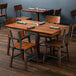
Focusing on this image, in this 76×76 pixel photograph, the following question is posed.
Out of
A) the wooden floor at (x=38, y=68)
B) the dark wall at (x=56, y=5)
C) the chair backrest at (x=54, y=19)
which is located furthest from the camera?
the dark wall at (x=56, y=5)

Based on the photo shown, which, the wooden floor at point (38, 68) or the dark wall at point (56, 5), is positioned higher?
the dark wall at point (56, 5)

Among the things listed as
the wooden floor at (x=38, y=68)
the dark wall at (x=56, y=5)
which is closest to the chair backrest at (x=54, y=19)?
the wooden floor at (x=38, y=68)

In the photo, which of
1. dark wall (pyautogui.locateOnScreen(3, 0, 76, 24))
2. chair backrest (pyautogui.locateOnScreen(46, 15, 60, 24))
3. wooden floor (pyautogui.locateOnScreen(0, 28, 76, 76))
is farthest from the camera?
dark wall (pyautogui.locateOnScreen(3, 0, 76, 24))

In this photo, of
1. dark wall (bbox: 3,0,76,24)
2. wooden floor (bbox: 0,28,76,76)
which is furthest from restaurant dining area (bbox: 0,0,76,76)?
dark wall (bbox: 3,0,76,24)

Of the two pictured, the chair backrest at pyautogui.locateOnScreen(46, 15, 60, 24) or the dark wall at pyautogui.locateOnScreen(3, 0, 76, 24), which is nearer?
the chair backrest at pyautogui.locateOnScreen(46, 15, 60, 24)

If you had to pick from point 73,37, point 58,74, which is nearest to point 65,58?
point 58,74

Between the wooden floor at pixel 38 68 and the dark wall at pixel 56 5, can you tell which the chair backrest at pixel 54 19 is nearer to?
the wooden floor at pixel 38 68

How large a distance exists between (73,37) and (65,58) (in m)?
1.66

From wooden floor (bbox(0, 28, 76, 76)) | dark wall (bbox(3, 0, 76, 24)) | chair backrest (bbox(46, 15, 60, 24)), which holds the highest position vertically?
dark wall (bbox(3, 0, 76, 24))

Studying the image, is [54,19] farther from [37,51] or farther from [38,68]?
[38,68]

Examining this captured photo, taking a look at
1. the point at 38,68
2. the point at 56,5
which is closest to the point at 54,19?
the point at 38,68

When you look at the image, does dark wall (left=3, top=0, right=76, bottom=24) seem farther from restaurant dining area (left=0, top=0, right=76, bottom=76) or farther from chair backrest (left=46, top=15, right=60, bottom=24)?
chair backrest (left=46, top=15, right=60, bottom=24)

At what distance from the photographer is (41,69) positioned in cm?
332

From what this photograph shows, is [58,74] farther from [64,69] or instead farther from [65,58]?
→ [65,58]
